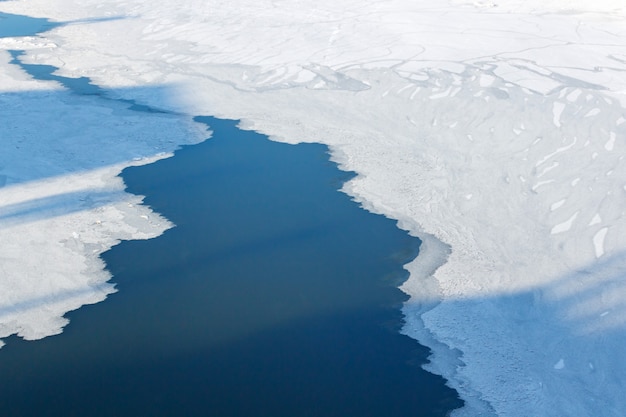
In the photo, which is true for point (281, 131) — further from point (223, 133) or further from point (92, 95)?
point (92, 95)

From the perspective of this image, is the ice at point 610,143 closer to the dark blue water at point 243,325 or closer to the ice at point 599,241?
the ice at point 599,241

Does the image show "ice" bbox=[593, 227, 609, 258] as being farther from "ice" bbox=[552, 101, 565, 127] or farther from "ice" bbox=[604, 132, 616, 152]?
"ice" bbox=[552, 101, 565, 127]

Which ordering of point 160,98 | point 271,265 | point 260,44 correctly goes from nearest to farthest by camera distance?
point 271,265 < point 160,98 < point 260,44

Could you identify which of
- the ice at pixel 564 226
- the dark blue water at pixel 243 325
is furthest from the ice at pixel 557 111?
the dark blue water at pixel 243 325

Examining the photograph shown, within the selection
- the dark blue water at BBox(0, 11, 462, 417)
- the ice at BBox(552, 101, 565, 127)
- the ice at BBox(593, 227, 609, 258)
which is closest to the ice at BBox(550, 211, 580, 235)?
the ice at BBox(593, 227, 609, 258)

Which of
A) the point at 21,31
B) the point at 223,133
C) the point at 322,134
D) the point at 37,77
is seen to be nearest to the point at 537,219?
the point at 322,134
